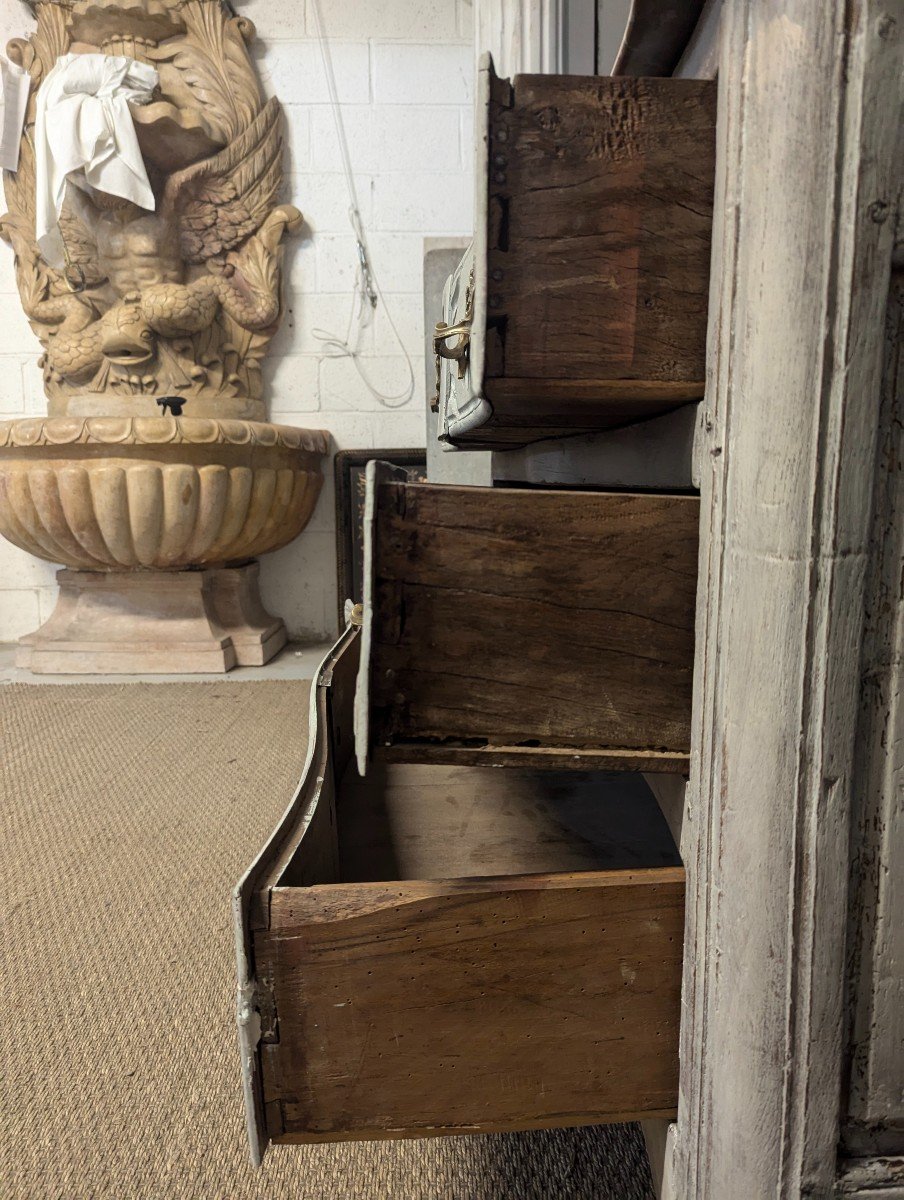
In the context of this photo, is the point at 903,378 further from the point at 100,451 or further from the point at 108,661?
the point at 108,661

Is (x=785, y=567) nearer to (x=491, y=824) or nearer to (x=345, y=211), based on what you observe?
(x=491, y=824)

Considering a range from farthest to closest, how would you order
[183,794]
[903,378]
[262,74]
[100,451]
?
[262,74] < [100,451] < [183,794] < [903,378]

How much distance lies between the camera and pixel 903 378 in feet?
1.39

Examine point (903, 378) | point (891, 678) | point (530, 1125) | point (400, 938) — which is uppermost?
point (903, 378)

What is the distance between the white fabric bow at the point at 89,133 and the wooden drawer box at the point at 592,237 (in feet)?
6.98

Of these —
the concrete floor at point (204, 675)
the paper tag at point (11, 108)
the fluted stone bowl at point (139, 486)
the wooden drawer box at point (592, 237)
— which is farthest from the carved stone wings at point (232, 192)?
the wooden drawer box at point (592, 237)

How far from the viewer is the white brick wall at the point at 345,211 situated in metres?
2.41

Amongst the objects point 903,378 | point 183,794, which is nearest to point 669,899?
point 903,378

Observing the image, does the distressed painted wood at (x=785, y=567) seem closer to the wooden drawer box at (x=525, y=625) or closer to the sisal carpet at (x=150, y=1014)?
the wooden drawer box at (x=525, y=625)

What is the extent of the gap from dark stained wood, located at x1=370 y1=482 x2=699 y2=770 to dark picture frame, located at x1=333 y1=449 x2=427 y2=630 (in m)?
2.02

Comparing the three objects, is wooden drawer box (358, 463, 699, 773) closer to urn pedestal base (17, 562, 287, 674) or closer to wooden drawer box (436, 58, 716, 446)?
wooden drawer box (436, 58, 716, 446)

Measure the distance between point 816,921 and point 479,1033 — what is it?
23 centimetres

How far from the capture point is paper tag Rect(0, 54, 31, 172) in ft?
7.48

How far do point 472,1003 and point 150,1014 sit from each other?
52cm
